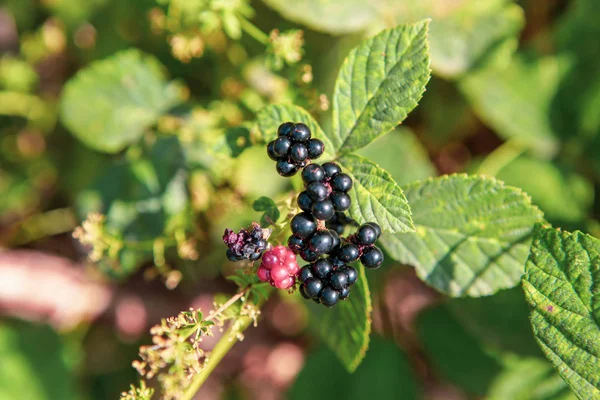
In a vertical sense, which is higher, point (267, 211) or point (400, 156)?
point (267, 211)


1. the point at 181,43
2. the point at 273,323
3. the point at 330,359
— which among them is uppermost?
the point at 181,43

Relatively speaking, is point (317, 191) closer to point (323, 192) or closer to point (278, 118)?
point (323, 192)

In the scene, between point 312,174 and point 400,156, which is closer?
point 312,174

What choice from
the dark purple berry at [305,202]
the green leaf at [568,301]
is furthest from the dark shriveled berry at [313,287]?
the green leaf at [568,301]

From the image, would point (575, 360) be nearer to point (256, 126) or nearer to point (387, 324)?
point (256, 126)

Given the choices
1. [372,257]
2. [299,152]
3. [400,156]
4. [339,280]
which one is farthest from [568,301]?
[400,156]

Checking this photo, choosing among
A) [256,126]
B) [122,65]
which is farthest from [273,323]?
[256,126]
